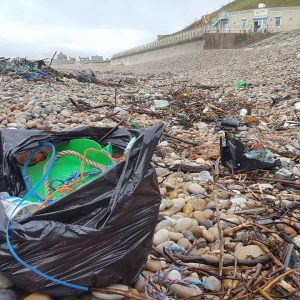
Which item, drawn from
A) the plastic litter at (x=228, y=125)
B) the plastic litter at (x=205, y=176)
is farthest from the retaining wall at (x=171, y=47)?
the plastic litter at (x=205, y=176)

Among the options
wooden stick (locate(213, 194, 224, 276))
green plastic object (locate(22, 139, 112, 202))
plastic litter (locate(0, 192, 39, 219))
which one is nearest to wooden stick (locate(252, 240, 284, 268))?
wooden stick (locate(213, 194, 224, 276))

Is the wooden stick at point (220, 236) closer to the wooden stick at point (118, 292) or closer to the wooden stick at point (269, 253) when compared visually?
the wooden stick at point (269, 253)

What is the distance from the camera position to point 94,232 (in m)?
1.60

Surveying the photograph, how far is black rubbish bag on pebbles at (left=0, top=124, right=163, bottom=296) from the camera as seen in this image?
5.16ft

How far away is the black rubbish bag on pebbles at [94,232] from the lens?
1.57 metres

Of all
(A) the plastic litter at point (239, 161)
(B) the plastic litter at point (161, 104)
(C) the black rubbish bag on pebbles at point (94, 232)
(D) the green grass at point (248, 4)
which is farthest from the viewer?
(D) the green grass at point (248, 4)

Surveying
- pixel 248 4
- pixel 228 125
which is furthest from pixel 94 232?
pixel 248 4

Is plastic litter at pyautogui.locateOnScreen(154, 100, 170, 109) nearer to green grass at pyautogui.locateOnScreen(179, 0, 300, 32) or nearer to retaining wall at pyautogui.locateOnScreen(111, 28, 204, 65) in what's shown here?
retaining wall at pyautogui.locateOnScreen(111, 28, 204, 65)

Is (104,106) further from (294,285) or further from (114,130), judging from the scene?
(294,285)

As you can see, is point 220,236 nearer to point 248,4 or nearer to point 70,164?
point 70,164

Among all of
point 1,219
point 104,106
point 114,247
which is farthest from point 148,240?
point 104,106

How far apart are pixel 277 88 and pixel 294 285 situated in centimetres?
843

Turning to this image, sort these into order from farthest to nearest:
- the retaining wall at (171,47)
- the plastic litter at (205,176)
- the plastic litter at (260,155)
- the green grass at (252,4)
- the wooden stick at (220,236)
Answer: the green grass at (252,4), the retaining wall at (171,47), the plastic litter at (260,155), the plastic litter at (205,176), the wooden stick at (220,236)

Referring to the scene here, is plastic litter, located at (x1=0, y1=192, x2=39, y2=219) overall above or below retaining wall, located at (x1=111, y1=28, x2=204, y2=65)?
below
